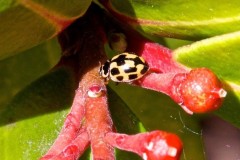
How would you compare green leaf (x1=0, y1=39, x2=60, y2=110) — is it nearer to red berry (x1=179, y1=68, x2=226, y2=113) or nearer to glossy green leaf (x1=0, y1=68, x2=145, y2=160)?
glossy green leaf (x1=0, y1=68, x2=145, y2=160)

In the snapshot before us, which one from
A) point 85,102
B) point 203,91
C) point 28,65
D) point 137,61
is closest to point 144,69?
point 137,61

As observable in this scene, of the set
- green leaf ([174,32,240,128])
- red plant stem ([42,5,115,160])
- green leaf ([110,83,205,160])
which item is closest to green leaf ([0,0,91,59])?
red plant stem ([42,5,115,160])

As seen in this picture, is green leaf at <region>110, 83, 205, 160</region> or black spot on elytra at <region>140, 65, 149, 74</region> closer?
black spot on elytra at <region>140, 65, 149, 74</region>

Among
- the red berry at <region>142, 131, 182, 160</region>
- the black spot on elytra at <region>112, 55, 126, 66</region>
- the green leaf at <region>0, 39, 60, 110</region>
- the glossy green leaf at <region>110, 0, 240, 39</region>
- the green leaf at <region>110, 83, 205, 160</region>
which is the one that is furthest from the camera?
the green leaf at <region>0, 39, 60, 110</region>

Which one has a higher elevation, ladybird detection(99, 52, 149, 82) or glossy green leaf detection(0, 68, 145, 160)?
ladybird detection(99, 52, 149, 82)

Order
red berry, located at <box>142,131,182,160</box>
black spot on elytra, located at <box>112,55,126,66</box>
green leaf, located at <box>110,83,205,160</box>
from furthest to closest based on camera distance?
green leaf, located at <box>110,83,205,160</box>, black spot on elytra, located at <box>112,55,126,66</box>, red berry, located at <box>142,131,182,160</box>

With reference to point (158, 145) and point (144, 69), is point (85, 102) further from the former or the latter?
point (158, 145)
